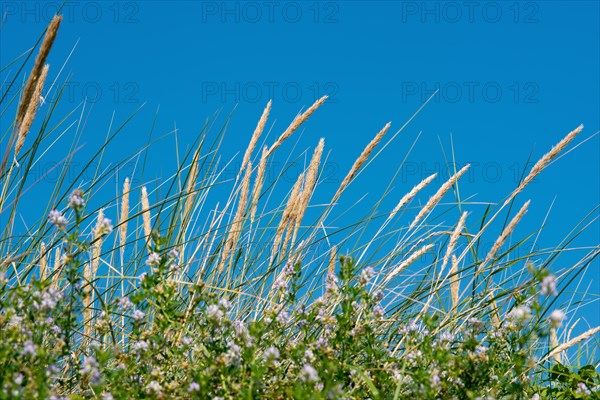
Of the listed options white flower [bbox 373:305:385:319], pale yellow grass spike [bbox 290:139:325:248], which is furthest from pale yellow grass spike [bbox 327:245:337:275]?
white flower [bbox 373:305:385:319]

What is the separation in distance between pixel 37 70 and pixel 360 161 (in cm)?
161

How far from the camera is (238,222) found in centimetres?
365

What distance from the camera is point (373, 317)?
252 cm

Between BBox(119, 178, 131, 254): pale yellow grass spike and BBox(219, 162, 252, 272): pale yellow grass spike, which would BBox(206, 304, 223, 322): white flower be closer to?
BBox(219, 162, 252, 272): pale yellow grass spike

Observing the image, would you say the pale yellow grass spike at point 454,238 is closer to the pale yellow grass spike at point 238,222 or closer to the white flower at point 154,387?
the pale yellow grass spike at point 238,222

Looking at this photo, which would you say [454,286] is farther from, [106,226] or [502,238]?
[106,226]

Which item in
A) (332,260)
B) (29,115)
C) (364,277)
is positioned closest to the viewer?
(364,277)

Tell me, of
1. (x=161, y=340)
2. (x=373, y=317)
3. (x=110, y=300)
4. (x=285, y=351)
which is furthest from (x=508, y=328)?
(x=110, y=300)

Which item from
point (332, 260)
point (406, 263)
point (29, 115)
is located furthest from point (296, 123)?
point (29, 115)

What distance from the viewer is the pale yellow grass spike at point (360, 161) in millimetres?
3654

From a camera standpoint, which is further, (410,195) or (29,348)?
(410,195)

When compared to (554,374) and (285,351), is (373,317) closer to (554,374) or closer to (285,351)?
(285,351)

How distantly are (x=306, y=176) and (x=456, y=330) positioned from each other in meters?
1.15

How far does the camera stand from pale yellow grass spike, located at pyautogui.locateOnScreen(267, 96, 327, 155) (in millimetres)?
3812
